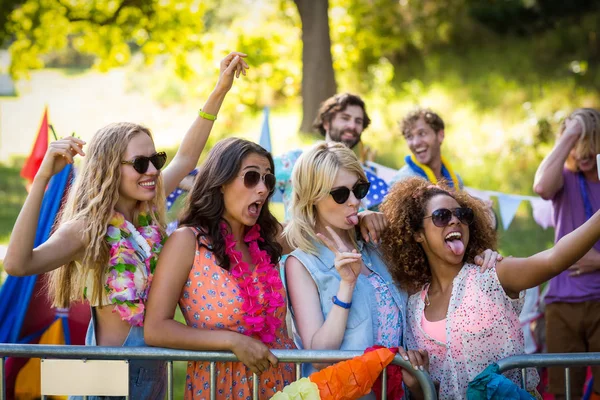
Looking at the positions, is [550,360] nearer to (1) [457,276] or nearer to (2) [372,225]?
(1) [457,276]

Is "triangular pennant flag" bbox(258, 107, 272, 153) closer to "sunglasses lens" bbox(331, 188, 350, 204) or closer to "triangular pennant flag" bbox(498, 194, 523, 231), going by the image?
"triangular pennant flag" bbox(498, 194, 523, 231)

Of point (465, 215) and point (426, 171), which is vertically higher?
point (426, 171)

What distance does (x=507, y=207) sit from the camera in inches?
258

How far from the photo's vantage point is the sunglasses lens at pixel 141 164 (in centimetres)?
335

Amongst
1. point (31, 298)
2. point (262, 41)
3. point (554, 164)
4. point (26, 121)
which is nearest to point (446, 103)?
point (262, 41)

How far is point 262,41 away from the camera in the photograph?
15.1 meters

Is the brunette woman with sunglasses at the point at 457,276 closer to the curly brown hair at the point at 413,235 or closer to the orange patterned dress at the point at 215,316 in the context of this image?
the curly brown hair at the point at 413,235

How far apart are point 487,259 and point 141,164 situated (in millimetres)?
1535

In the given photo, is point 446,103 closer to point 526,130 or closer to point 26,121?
point 526,130

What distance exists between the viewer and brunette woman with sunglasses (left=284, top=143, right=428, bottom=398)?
123 inches

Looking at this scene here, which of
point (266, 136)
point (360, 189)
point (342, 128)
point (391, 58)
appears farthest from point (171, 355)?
point (391, 58)

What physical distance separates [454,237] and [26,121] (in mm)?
24766

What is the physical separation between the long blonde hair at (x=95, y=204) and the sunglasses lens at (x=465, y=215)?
1438mm

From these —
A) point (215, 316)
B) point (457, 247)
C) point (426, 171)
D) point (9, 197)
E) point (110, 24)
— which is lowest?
point (215, 316)
